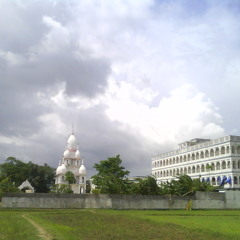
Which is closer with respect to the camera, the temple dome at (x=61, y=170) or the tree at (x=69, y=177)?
the tree at (x=69, y=177)

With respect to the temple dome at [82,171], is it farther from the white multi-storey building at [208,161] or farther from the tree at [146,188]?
the tree at [146,188]

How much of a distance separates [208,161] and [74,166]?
125ft

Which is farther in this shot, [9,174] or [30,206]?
[9,174]

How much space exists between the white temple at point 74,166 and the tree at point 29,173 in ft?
9.88

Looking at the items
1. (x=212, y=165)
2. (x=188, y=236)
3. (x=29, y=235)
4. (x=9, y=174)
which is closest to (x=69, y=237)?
(x=29, y=235)

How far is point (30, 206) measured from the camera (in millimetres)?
36156

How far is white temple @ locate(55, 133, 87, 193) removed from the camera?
88125 millimetres

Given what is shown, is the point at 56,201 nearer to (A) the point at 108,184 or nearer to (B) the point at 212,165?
(A) the point at 108,184

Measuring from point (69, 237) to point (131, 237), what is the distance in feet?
9.07

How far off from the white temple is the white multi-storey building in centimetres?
2302

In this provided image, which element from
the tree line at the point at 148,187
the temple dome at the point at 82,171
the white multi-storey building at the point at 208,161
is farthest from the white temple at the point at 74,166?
the tree line at the point at 148,187

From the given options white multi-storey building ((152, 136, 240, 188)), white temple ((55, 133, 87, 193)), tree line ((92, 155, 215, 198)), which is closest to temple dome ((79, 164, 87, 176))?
white temple ((55, 133, 87, 193))

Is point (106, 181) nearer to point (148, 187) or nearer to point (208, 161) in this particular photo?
point (148, 187)

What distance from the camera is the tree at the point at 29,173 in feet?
262
